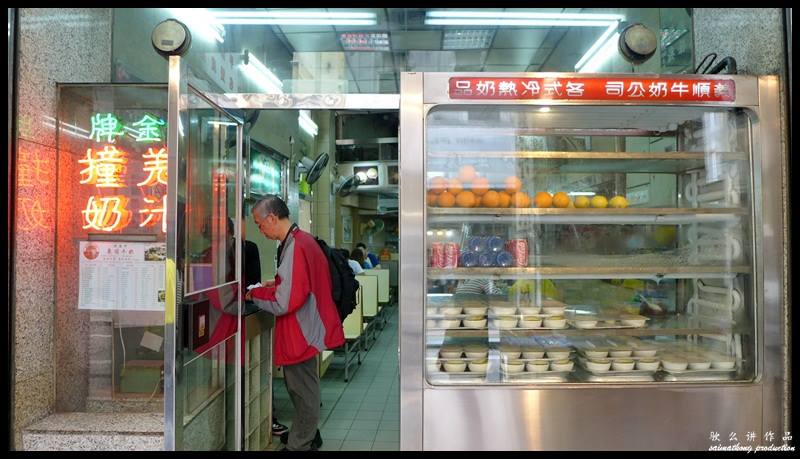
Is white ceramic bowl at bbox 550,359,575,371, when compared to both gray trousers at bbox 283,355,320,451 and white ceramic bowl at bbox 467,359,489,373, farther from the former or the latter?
gray trousers at bbox 283,355,320,451

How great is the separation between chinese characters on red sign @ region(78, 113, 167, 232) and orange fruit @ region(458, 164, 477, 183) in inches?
74.6

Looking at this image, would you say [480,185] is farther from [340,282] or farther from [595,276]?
[340,282]

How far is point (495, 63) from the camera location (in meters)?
5.79

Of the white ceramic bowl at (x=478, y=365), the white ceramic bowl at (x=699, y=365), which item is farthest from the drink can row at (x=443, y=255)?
the white ceramic bowl at (x=699, y=365)

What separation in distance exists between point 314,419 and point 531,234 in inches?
75.2

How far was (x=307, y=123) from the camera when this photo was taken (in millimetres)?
7949

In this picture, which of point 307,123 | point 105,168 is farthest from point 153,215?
point 307,123

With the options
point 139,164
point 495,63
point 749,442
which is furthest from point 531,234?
point 495,63

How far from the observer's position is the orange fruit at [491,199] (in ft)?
8.91

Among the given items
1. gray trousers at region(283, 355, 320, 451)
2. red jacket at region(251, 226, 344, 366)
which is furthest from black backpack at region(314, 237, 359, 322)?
gray trousers at region(283, 355, 320, 451)

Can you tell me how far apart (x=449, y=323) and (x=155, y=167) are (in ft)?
6.91

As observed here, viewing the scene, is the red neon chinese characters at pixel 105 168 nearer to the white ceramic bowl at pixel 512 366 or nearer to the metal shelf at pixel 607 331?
the metal shelf at pixel 607 331

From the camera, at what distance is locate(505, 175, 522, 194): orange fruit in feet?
9.17

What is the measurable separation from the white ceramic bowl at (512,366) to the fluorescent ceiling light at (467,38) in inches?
141
